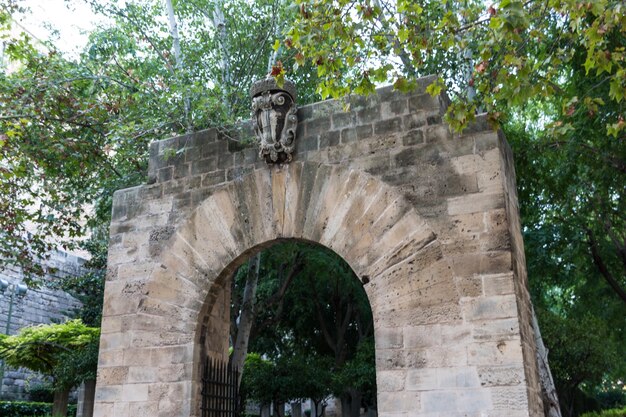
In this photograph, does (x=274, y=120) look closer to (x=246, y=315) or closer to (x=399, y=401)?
(x=399, y=401)

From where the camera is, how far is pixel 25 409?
17.2 m

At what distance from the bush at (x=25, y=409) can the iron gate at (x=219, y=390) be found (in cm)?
1190

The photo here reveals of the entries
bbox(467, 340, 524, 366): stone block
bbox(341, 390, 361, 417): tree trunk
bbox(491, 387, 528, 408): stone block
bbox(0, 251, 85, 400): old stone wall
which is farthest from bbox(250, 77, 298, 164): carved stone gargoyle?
bbox(0, 251, 85, 400): old stone wall

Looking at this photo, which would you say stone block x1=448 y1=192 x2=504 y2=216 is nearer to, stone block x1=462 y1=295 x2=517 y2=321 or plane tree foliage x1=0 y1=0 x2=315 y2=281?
stone block x1=462 y1=295 x2=517 y2=321

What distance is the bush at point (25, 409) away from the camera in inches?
659

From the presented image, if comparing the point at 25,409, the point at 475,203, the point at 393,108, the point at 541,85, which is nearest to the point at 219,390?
the point at 475,203

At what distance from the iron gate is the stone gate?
16 cm

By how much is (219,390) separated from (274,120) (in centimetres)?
294

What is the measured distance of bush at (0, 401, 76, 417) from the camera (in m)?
16.7

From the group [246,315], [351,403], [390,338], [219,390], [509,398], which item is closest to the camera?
[509,398]

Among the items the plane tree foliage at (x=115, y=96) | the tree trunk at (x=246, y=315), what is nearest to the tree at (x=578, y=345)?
the tree trunk at (x=246, y=315)

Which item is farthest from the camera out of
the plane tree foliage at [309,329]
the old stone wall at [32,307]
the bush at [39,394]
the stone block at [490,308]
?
the bush at [39,394]

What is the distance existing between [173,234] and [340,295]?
35.8 feet

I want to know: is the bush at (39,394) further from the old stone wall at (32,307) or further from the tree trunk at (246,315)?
the tree trunk at (246,315)
